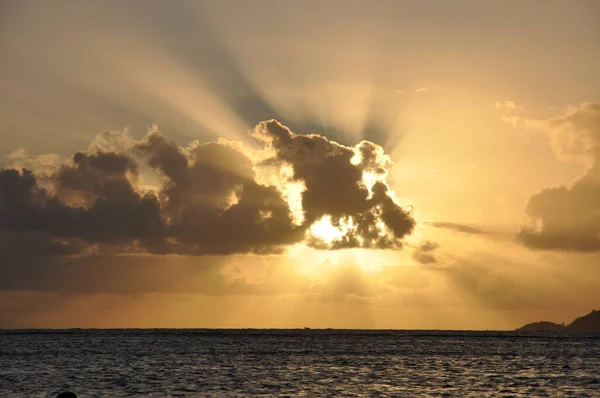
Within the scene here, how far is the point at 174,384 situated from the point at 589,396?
48167 millimetres

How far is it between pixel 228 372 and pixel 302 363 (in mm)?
27698

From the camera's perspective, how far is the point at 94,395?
84250mm

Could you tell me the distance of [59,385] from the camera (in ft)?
313

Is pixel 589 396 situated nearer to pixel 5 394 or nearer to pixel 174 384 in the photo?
pixel 174 384

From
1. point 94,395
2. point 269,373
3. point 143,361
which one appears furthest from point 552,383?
point 143,361

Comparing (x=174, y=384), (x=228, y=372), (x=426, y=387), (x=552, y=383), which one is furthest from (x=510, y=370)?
(x=174, y=384)

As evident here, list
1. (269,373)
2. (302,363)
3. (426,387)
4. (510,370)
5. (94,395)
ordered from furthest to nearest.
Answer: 1. (302,363)
2. (510,370)
3. (269,373)
4. (426,387)
5. (94,395)

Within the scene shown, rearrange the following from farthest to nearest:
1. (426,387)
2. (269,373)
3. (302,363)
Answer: (302,363), (269,373), (426,387)

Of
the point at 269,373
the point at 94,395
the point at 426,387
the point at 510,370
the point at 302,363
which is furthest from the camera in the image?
the point at 302,363

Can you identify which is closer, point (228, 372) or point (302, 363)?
point (228, 372)

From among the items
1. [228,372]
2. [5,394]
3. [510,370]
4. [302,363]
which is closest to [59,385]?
[5,394]

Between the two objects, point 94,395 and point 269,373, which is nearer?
point 94,395

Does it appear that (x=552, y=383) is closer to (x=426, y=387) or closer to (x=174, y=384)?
(x=426, y=387)

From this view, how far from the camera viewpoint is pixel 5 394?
8456 cm
